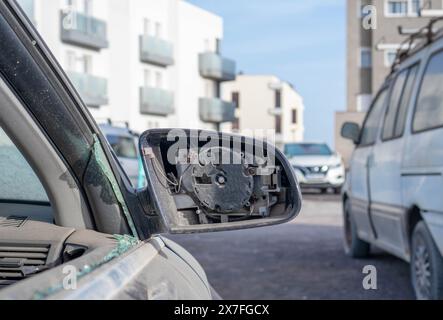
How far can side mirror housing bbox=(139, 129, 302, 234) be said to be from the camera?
1735mm

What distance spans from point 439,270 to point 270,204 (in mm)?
2801

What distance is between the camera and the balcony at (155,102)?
33062 millimetres

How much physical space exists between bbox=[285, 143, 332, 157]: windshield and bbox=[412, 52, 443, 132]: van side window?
13542 millimetres

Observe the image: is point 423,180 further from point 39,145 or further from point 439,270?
point 39,145

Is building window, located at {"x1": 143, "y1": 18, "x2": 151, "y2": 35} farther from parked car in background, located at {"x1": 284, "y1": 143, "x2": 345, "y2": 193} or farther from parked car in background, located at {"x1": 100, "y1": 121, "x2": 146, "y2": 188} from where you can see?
parked car in background, located at {"x1": 100, "y1": 121, "x2": 146, "y2": 188}

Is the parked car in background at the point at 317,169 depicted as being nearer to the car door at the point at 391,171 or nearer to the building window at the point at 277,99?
the car door at the point at 391,171

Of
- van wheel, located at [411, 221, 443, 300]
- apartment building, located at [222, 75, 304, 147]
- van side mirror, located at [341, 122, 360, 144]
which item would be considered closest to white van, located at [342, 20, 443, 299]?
van wheel, located at [411, 221, 443, 300]

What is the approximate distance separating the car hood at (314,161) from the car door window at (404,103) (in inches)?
474

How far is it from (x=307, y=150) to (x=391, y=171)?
13800mm

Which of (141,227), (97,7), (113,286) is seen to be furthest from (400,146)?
(97,7)

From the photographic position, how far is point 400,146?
505cm

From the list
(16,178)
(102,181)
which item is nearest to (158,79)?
(16,178)

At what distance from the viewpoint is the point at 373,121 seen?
6.57 meters

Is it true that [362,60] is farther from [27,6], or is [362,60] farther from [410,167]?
[27,6]
